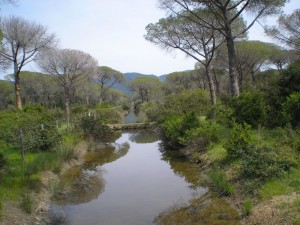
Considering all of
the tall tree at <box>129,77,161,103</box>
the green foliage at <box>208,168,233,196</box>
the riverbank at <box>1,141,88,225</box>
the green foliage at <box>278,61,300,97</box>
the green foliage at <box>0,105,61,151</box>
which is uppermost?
the tall tree at <box>129,77,161,103</box>

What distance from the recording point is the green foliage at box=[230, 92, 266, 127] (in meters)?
13.6

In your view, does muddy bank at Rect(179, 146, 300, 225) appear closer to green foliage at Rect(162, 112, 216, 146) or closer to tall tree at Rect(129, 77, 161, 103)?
green foliage at Rect(162, 112, 216, 146)

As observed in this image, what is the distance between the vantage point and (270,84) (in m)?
14.3

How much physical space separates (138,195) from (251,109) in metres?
6.39

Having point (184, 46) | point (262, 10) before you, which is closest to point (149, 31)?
point (184, 46)

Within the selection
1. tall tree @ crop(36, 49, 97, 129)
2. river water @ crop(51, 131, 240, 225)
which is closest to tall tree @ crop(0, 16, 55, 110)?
tall tree @ crop(36, 49, 97, 129)

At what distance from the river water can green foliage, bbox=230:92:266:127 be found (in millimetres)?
3119

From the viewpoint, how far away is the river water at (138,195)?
27.1 ft

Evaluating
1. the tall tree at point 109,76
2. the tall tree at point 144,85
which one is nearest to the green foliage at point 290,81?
the tall tree at point 109,76

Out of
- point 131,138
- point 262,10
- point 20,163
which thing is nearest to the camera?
point 20,163

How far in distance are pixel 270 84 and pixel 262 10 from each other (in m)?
6.67

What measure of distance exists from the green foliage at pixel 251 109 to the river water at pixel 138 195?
312cm

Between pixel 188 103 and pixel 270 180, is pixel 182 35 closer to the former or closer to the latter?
pixel 188 103

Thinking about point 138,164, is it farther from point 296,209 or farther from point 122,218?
point 296,209
